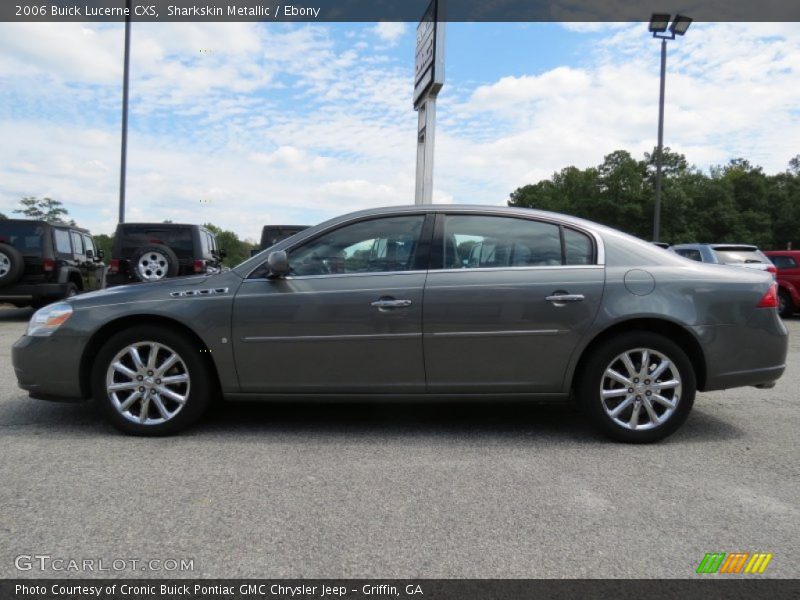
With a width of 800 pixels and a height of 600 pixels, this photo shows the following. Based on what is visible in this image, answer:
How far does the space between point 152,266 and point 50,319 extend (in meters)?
7.92

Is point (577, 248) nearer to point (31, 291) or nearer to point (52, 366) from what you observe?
point (52, 366)

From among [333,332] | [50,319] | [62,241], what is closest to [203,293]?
[333,332]

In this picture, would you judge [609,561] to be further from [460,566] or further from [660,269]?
[660,269]

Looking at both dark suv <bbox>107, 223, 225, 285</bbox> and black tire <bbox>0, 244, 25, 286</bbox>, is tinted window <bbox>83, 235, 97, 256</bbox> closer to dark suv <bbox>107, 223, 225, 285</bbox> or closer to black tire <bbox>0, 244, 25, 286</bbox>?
dark suv <bbox>107, 223, 225, 285</bbox>

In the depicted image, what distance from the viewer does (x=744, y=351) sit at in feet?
14.1

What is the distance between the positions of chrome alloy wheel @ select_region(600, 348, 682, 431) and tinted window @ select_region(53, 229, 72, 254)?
426 inches

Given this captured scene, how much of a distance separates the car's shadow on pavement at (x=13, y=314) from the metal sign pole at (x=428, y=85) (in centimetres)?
815

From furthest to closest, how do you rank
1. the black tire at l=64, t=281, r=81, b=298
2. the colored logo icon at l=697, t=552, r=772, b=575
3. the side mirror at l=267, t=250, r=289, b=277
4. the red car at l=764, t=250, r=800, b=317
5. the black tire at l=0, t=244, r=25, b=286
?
the red car at l=764, t=250, r=800, b=317 → the black tire at l=64, t=281, r=81, b=298 → the black tire at l=0, t=244, r=25, b=286 → the side mirror at l=267, t=250, r=289, b=277 → the colored logo icon at l=697, t=552, r=772, b=575

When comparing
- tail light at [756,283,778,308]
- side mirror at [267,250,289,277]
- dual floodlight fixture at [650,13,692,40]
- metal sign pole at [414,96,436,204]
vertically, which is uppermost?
dual floodlight fixture at [650,13,692,40]

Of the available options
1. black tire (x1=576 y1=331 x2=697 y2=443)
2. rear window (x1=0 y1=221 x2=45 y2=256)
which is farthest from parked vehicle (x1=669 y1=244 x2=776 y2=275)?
rear window (x1=0 y1=221 x2=45 y2=256)

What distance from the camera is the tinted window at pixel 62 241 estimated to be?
11.9 meters

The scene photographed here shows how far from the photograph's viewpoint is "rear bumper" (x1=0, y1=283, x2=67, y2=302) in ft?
36.8

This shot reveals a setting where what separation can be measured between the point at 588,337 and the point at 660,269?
680mm

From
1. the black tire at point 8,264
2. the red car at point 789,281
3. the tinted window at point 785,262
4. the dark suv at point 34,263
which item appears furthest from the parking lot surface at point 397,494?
the tinted window at point 785,262
